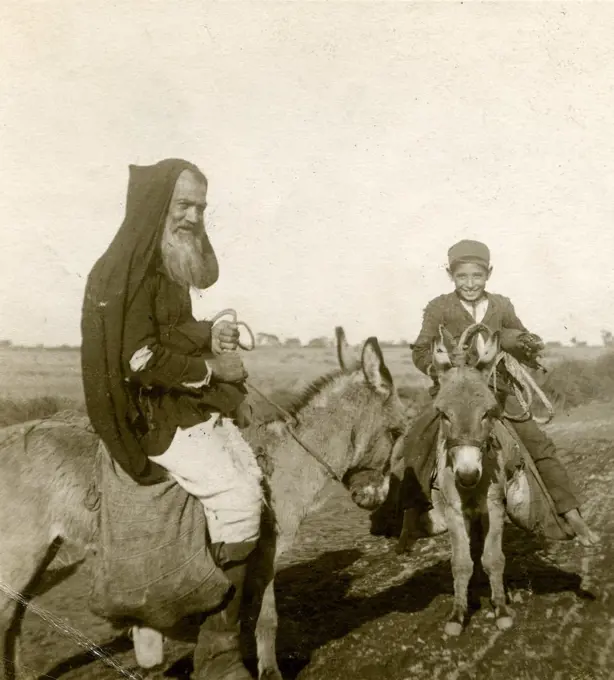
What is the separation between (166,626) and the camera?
300 cm

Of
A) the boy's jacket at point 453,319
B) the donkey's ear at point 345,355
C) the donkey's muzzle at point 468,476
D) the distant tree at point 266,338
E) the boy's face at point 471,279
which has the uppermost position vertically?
the boy's face at point 471,279

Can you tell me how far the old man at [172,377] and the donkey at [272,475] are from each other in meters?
0.36

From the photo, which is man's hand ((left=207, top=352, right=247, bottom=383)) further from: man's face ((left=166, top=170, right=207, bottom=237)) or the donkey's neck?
man's face ((left=166, top=170, right=207, bottom=237))

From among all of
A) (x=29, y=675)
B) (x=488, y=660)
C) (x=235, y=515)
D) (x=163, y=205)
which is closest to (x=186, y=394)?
(x=235, y=515)

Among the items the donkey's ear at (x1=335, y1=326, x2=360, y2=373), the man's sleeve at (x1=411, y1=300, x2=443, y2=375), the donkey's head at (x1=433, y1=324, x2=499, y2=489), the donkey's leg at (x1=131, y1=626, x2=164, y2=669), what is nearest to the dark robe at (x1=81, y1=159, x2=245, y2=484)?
the donkey's ear at (x1=335, y1=326, x2=360, y2=373)

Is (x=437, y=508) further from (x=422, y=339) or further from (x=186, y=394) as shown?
(x=186, y=394)

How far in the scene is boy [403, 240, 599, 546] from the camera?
442cm

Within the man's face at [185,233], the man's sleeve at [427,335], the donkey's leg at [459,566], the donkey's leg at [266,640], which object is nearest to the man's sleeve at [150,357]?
the man's face at [185,233]

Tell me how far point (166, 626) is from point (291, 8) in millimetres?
4292

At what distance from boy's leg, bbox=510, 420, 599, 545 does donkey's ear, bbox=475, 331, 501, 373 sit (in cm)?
109

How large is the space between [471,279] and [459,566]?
219 cm

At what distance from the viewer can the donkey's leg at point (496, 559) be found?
3783mm

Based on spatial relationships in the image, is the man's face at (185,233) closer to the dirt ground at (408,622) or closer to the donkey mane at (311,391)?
the donkey mane at (311,391)

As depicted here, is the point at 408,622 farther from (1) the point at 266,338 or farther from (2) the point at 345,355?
(1) the point at 266,338
